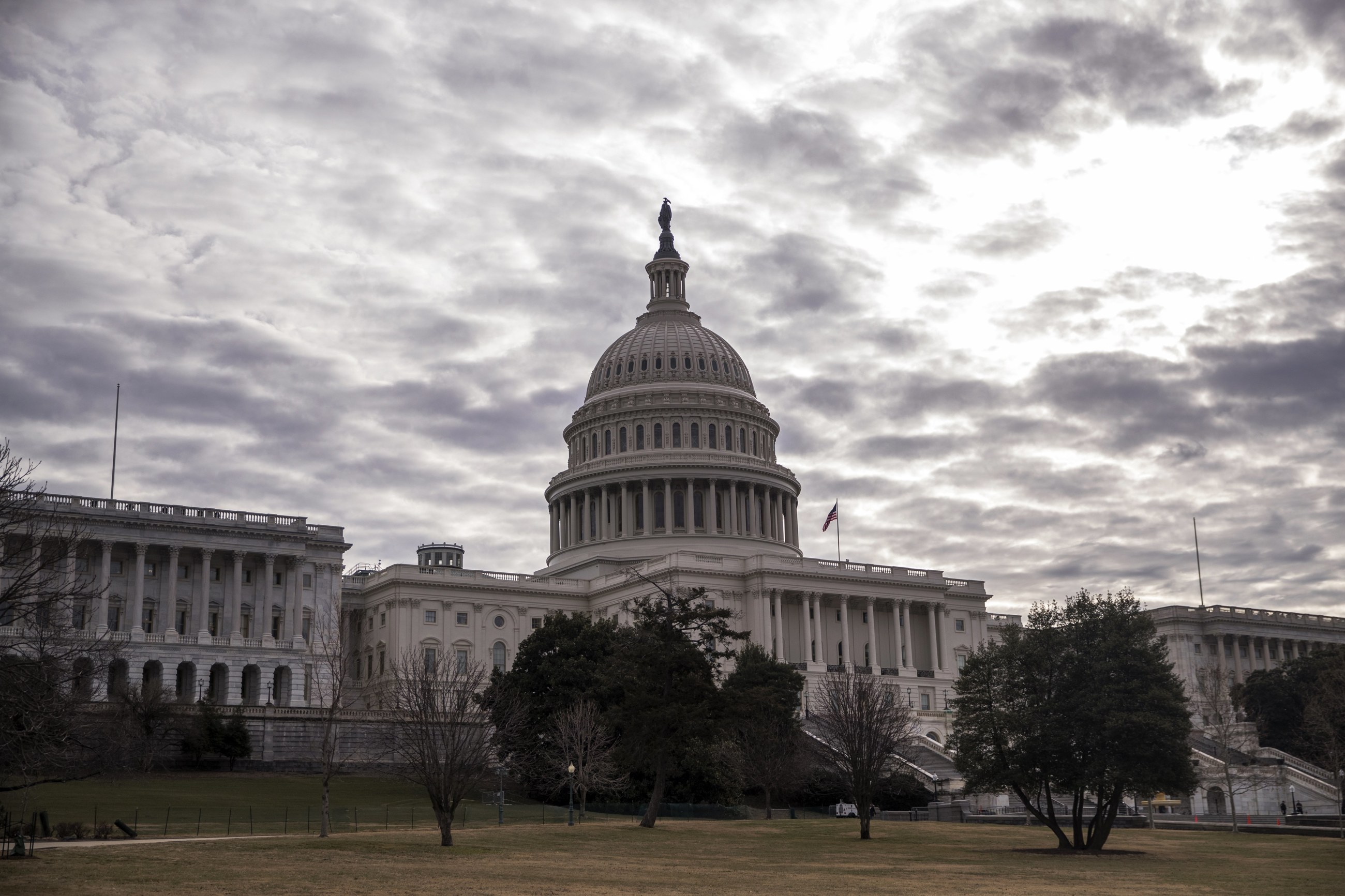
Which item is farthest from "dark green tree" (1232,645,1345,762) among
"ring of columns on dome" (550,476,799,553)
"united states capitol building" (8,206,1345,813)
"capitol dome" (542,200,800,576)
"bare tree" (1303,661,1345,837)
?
"ring of columns on dome" (550,476,799,553)

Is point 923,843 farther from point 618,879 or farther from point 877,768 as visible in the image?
point 618,879

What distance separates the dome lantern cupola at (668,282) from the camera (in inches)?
6811

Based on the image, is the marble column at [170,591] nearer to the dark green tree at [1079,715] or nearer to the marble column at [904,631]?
the marble column at [904,631]

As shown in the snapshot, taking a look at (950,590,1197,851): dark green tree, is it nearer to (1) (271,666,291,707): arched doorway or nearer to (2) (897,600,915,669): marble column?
(1) (271,666,291,707): arched doorway

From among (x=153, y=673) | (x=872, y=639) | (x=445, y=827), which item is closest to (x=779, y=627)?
(x=872, y=639)

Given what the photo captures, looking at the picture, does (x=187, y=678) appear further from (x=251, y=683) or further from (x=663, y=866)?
(x=663, y=866)

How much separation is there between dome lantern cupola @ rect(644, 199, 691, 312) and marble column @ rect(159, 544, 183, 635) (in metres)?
72.4

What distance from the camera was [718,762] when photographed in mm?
80625

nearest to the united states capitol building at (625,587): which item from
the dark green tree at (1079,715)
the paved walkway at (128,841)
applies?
the dark green tree at (1079,715)

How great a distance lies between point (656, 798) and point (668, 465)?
87.2 meters

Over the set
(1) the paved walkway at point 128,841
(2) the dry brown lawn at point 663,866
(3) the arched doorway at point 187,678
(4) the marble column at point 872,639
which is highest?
(4) the marble column at point 872,639

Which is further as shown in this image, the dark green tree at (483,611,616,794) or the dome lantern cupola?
the dome lantern cupola

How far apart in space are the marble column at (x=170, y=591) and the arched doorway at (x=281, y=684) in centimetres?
822

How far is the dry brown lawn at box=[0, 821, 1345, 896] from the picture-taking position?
38.0 metres
